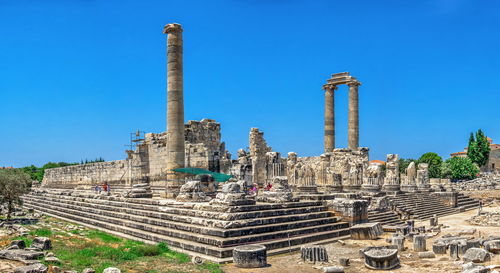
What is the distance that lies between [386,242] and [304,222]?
2375 millimetres

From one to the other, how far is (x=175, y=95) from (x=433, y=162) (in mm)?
46900

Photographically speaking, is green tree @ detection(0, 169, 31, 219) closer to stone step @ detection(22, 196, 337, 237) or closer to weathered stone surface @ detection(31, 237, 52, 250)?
stone step @ detection(22, 196, 337, 237)

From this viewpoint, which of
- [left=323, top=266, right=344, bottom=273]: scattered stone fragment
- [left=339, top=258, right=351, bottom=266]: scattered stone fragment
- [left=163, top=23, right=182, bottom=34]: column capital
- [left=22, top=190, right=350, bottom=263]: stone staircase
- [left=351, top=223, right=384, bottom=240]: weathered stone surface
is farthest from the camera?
[left=163, top=23, right=182, bottom=34]: column capital

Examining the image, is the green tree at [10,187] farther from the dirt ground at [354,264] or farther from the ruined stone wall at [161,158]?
the dirt ground at [354,264]

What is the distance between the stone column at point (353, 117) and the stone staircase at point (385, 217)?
12211 millimetres

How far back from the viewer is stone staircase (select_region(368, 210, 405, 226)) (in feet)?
56.0

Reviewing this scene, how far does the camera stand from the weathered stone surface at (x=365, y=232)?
42.2 ft

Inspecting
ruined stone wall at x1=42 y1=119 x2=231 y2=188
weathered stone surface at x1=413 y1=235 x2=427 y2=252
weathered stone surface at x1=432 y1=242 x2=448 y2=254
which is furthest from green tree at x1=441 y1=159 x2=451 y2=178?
weathered stone surface at x1=432 y1=242 x2=448 y2=254

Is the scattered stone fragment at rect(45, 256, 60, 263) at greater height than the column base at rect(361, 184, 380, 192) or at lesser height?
lesser

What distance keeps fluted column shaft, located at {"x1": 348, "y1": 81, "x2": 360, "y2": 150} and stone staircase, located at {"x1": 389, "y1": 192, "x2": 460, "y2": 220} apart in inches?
273

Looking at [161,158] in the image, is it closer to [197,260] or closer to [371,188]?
[371,188]

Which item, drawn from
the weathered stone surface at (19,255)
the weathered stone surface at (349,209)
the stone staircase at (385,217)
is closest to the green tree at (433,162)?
the stone staircase at (385,217)

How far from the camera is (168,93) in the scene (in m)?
19.9

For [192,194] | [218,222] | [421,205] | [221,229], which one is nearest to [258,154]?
[421,205]
